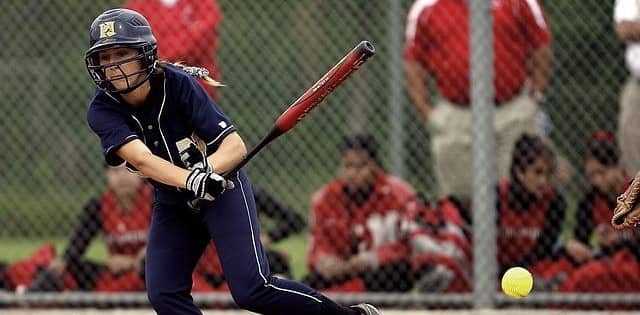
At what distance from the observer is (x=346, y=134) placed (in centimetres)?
690

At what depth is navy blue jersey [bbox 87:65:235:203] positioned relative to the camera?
4340 millimetres

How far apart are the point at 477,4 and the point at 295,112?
1830 millimetres

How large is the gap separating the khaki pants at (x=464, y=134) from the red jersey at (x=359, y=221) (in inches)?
10.2

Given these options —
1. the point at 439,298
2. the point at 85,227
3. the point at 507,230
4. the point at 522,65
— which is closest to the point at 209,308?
the point at 85,227

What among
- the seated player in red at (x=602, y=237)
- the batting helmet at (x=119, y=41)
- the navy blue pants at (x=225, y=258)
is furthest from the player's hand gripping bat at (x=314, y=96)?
the seated player in red at (x=602, y=237)

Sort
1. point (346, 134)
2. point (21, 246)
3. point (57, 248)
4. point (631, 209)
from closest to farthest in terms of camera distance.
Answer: point (631, 209) → point (346, 134) → point (21, 246) → point (57, 248)

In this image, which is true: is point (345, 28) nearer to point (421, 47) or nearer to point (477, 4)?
point (421, 47)

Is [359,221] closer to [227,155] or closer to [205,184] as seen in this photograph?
[227,155]

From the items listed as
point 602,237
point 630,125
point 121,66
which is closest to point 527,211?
point 602,237

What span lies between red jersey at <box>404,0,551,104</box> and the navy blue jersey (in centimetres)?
210

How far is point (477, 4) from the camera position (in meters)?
5.86

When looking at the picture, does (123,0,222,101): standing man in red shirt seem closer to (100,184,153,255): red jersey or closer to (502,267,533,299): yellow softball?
(100,184,153,255): red jersey

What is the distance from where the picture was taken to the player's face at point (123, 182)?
253 inches

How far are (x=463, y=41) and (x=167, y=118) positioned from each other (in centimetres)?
229
